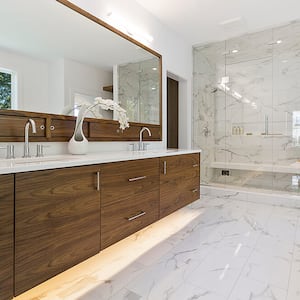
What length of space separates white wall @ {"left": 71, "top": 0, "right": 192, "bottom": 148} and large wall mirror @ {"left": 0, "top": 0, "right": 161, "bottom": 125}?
0.63 feet

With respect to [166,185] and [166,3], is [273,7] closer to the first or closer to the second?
[166,3]

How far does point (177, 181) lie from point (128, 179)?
0.80 meters

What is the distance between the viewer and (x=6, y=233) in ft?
→ 3.30

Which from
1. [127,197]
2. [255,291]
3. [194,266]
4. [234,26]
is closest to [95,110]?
[127,197]

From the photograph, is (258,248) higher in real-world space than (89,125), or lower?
lower

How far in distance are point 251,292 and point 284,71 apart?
3434 mm

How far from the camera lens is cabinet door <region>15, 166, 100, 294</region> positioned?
107 cm

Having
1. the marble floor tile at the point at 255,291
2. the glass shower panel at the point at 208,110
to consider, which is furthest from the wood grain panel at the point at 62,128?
the glass shower panel at the point at 208,110

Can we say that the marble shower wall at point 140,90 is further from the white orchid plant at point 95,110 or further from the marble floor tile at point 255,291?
the marble floor tile at point 255,291

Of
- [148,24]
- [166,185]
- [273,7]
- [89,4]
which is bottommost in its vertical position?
[166,185]

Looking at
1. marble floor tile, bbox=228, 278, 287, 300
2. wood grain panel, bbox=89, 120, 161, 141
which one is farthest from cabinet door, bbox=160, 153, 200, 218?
marble floor tile, bbox=228, 278, 287, 300

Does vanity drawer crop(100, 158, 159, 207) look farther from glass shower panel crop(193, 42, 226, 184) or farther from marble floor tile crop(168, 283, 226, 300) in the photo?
glass shower panel crop(193, 42, 226, 184)

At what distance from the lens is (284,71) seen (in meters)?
3.70

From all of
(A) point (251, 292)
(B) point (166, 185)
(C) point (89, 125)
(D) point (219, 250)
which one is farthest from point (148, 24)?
(A) point (251, 292)
